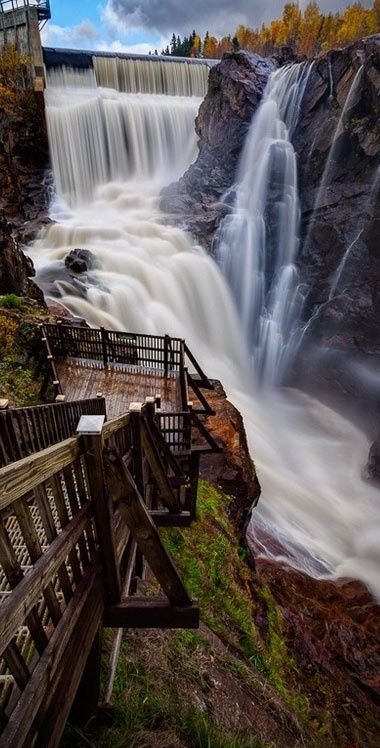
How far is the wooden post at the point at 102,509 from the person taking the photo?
9.07ft

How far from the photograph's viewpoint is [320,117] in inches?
1030

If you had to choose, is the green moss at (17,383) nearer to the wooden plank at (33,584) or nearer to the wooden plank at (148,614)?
the wooden plank at (148,614)

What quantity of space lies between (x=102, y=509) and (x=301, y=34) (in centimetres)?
10575

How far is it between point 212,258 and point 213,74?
18.2 metres

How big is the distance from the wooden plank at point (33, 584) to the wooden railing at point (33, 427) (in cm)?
76

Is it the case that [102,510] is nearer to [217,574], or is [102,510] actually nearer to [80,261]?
[217,574]

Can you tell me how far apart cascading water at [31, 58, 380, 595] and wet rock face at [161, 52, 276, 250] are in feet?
5.90

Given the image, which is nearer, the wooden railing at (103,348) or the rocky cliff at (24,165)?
the wooden railing at (103,348)

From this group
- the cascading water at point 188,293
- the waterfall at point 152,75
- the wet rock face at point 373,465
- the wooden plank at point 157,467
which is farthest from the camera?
the waterfall at point 152,75

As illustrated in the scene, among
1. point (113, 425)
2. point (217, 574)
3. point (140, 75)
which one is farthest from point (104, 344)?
point (140, 75)

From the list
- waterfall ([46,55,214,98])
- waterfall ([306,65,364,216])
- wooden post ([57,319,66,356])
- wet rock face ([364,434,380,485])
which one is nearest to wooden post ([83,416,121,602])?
wooden post ([57,319,66,356])

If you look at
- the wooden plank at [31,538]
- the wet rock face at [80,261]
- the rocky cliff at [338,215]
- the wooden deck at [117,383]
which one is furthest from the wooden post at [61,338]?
the rocky cliff at [338,215]

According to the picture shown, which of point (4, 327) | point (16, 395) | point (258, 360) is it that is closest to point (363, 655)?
point (16, 395)

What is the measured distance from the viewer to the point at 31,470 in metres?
1.99
